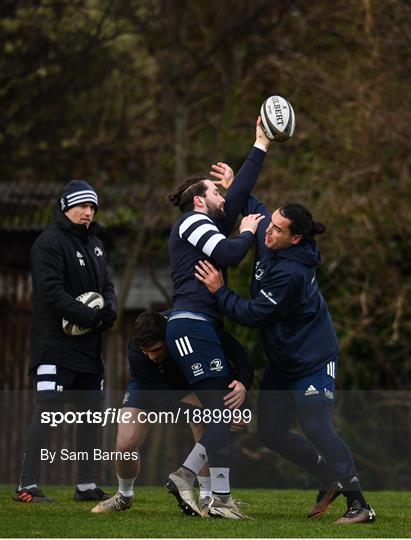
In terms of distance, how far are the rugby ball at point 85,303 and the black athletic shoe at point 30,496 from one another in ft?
3.71

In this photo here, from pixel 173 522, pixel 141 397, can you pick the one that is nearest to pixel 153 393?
pixel 141 397

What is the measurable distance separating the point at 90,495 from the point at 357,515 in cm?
219

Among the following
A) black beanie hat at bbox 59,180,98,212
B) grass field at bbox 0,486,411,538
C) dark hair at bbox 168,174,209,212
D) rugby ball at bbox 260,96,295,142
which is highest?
rugby ball at bbox 260,96,295,142

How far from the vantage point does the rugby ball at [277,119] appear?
9156 mm

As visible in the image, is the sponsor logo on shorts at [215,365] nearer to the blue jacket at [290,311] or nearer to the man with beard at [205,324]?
the man with beard at [205,324]

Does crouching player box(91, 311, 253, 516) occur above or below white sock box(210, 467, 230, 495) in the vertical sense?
above

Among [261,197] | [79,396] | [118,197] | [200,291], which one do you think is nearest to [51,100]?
[118,197]

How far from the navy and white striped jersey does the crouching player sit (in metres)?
0.25

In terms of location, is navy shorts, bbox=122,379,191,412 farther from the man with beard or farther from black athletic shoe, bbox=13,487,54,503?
black athletic shoe, bbox=13,487,54,503

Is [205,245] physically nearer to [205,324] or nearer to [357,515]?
[205,324]

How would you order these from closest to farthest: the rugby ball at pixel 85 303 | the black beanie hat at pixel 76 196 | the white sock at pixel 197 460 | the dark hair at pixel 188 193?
the white sock at pixel 197 460
the dark hair at pixel 188 193
the rugby ball at pixel 85 303
the black beanie hat at pixel 76 196

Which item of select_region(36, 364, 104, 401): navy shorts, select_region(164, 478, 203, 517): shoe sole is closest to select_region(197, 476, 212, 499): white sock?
select_region(164, 478, 203, 517): shoe sole

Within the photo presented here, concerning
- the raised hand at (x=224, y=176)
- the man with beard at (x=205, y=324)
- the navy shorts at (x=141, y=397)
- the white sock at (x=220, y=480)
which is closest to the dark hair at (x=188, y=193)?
the man with beard at (x=205, y=324)

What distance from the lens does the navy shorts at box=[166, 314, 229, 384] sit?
28.6 ft
